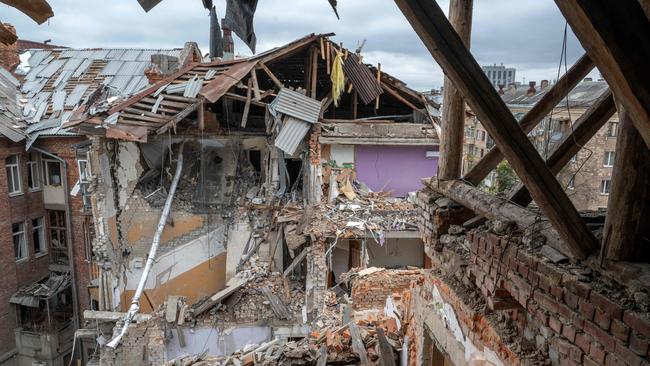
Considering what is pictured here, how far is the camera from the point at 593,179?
68.5 feet

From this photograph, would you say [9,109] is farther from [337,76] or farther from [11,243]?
[337,76]

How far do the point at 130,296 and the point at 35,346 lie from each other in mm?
6804

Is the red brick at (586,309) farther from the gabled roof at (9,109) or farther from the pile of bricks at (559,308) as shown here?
the gabled roof at (9,109)

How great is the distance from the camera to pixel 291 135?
11.6 meters

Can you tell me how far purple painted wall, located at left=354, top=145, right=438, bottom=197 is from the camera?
1266 cm

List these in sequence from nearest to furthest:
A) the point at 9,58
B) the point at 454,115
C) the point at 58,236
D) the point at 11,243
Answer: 1. the point at 454,115
2. the point at 11,243
3. the point at 58,236
4. the point at 9,58

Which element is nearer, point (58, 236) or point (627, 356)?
point (627, 356)

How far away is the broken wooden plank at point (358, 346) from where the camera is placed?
483 cm

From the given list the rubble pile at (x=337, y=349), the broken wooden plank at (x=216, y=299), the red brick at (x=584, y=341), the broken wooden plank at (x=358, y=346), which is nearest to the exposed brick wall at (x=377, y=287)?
the rubble pile at (x=337, y=349)

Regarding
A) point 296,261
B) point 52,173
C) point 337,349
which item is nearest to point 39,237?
point 52,173

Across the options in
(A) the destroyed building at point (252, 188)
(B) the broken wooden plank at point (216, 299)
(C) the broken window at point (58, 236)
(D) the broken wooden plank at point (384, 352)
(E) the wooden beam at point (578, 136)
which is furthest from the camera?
(C) the broken window at point (58, 236)

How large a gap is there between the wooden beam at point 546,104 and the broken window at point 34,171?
58.5ft

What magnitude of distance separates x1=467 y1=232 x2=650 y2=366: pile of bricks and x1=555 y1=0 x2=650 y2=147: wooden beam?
76 centimetres

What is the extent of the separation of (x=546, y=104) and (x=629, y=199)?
5.73 ft
